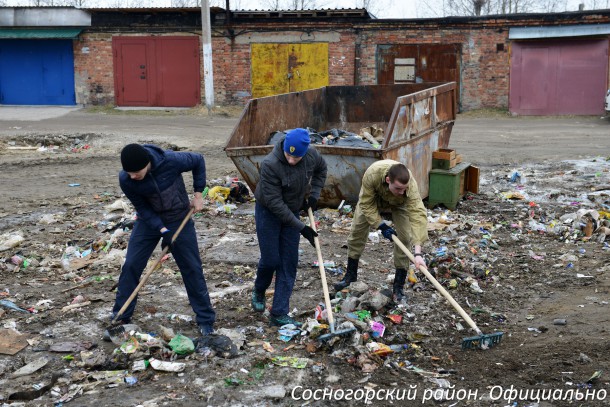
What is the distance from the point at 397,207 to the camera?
6.42 meters

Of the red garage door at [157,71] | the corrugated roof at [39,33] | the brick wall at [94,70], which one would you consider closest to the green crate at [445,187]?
the red garage door at [157,71]

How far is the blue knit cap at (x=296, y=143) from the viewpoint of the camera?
5.47m

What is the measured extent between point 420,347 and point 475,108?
19015 millimetres

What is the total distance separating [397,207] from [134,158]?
2.41m

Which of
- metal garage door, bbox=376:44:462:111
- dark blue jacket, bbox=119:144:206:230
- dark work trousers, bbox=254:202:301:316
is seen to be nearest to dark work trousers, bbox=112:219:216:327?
Result: dark blue jacket, bbox=119:144:206:230

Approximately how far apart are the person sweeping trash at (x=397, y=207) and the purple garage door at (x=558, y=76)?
59.0 ft

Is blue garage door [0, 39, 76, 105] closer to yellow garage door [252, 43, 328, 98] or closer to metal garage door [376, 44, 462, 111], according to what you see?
yellow garage door [252, 43, 328, 98]

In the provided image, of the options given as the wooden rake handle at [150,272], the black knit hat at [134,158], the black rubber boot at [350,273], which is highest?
the black knit hat at [134,158]

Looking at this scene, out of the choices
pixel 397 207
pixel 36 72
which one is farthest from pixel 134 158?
pixel 36 72

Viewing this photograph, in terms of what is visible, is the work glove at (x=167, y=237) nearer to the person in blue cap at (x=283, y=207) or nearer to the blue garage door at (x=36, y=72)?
the person in blue cap at (x=283, y=207)

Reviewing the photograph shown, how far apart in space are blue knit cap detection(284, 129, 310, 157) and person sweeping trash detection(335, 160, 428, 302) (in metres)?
0.78

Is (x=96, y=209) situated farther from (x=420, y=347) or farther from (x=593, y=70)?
(x=593, y=70)

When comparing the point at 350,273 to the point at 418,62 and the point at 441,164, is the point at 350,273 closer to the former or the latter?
the point at 441,164

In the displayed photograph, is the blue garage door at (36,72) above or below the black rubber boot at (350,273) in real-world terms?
above
